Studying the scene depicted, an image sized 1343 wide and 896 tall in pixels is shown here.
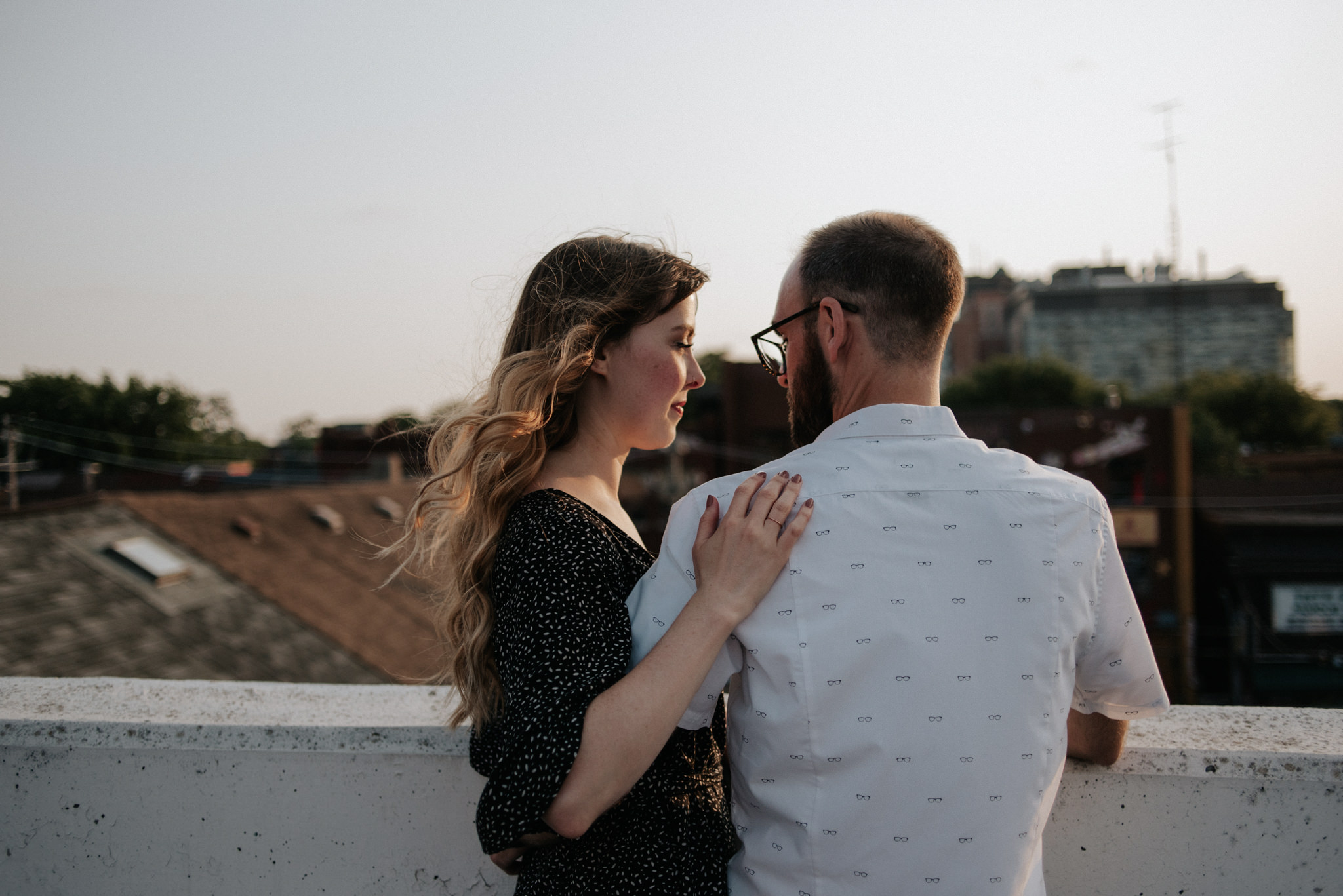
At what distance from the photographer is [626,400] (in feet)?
6.07

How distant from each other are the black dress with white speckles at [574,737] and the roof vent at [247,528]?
18649 mm

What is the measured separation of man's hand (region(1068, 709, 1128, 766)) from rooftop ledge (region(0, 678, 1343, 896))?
0.37ft

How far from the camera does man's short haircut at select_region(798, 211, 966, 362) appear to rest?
5.21 feet

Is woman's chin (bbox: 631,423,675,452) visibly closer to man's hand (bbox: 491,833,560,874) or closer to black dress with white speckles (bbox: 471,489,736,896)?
black dress with white speckles (bbox: 471,489,736,896)

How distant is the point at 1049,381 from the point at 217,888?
5331 centimetres

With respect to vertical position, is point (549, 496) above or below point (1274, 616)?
above

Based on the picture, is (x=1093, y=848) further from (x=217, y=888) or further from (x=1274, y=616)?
(x=1274, y=616)

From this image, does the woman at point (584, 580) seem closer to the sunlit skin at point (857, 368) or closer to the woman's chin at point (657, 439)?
the woman's chin at point (657, 439)

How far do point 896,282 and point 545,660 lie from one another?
902mm

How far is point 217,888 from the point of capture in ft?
6.62

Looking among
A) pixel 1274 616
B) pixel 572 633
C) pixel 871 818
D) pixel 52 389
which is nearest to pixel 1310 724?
pixel 871 818

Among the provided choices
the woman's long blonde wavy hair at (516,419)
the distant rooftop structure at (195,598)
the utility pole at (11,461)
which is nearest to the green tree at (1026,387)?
the distant rooftop structure at (195,598)

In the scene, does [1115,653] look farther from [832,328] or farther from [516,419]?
[516,419]

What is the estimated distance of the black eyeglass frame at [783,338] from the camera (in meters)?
1.61
